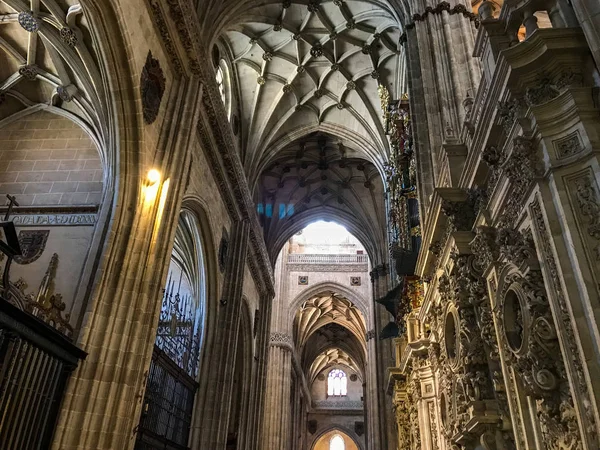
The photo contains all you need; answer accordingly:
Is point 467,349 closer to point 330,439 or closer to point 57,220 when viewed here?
point 57,220

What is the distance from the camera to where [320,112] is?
17.2 meters

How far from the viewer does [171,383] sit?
32.4ft

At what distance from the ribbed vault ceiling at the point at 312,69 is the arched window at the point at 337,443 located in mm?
28704

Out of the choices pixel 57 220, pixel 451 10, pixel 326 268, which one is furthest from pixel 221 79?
pixel 326 268

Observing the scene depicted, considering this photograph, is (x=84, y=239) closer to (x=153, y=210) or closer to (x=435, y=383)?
(x=153, y=210)

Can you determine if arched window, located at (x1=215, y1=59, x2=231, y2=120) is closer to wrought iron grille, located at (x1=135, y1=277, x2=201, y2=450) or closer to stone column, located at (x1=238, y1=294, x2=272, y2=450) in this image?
wrought iron grille, located at (x1=135, y1=277, x2=201, y2=450)

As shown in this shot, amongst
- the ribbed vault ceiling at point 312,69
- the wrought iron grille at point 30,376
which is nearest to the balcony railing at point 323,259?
the ribbed vault ceiling at point 312,69

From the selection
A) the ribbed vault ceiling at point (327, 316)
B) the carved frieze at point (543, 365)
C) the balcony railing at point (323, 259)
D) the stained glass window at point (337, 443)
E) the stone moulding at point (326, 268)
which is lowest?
the carved frieze at point (543, 365)

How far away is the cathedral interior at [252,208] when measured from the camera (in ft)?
11.6

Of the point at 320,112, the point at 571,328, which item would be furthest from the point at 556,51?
the point at 320,112

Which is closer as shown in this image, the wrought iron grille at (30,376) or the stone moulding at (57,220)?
the wrought iron grille at (30,376)

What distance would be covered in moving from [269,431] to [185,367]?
13.3 meters

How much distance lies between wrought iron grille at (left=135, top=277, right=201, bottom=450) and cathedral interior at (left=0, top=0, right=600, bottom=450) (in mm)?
58

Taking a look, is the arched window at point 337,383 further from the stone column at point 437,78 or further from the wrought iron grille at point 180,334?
the stone column at point 437,78
